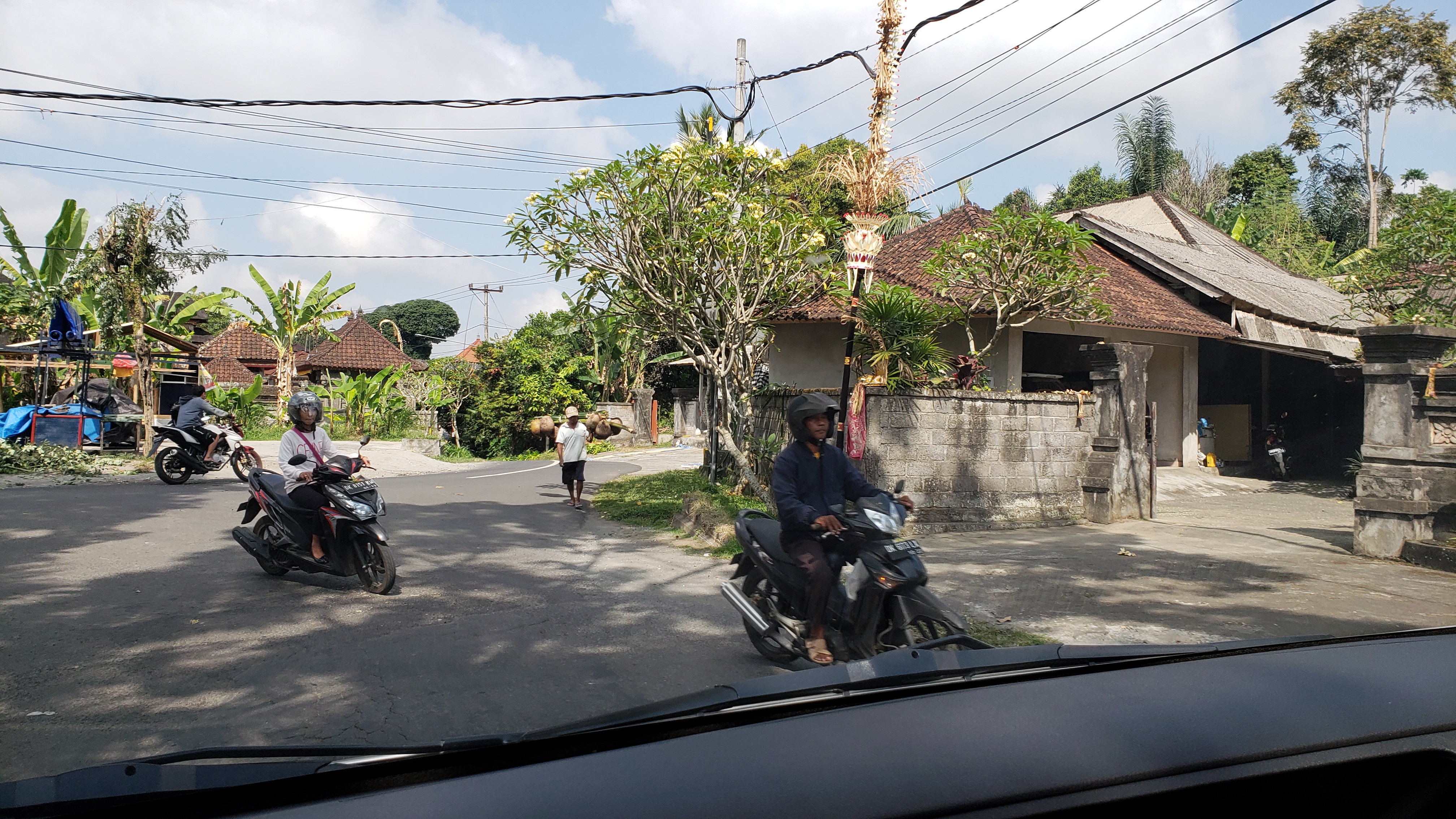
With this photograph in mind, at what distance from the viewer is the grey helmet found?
7566mm

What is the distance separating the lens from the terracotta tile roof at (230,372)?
40.4 meters

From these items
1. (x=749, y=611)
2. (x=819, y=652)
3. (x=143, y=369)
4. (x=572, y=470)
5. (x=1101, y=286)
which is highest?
(x=1101, y=286)

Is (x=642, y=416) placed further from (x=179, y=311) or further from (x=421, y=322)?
(x=421, y=322)

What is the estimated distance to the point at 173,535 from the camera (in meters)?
9.53

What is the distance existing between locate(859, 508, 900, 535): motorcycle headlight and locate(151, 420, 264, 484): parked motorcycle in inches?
450

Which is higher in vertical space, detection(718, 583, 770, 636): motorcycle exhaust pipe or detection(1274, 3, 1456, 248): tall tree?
detection(1274, 3, 1456, 248): tall tree

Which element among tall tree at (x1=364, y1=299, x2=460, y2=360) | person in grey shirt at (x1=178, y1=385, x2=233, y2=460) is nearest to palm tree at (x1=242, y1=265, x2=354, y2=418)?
person in grey shirt at (x1=178, y1=385, x2=233, y2=460)

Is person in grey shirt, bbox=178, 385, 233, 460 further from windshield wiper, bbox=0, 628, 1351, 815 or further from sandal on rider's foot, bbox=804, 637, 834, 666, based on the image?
windshield wiper, bbox=0, 628, 1351, 815

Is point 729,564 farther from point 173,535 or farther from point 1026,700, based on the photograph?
point 1026,700

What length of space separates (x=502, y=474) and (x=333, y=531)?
479 inches

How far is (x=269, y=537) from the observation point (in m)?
7.82

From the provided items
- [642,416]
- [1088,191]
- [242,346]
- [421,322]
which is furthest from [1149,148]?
[421,322]

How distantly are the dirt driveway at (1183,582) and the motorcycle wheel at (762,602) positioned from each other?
73.7 inches

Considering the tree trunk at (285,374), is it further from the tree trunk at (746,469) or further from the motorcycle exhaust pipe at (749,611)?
the motorcycle exhaust pipe at (749,611)
